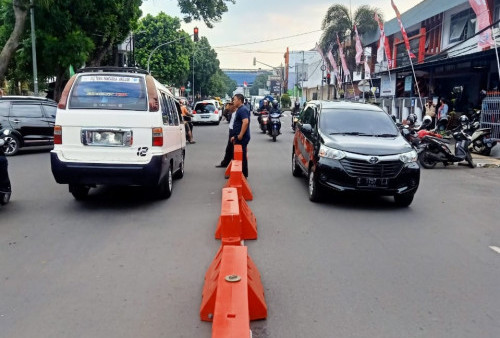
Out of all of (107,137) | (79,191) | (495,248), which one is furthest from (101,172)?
(495,248)

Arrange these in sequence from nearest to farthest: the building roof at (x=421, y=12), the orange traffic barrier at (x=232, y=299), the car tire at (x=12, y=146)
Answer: the orange traffic barrier at (x=232, y=299) → the car tire at (x=12, y=146) → the building roof at (x=421, y=12)

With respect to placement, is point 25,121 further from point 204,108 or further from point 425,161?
point 204,108

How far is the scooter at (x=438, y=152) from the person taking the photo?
13.0m

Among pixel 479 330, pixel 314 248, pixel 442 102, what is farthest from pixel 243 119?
pixel 442 102

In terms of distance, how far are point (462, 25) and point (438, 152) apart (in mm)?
16088

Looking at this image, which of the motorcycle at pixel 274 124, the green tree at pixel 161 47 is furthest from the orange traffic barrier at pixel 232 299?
the green tree at pixel 161 47

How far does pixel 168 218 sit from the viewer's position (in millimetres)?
7078

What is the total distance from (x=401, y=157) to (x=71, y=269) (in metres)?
5.24

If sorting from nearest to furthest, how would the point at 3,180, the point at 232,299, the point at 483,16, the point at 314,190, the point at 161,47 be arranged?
the point at 232,299, the point at 3,180, the point at 314,190, the point at 483,16, the point at 161,47

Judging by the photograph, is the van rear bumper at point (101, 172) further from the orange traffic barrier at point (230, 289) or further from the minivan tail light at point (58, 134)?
the orange traffic barrier at point (230, 289)

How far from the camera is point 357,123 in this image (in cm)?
894

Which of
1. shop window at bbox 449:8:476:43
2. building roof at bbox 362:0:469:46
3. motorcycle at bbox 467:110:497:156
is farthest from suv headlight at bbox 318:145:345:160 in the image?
building roof at bbox 362:0:469:46

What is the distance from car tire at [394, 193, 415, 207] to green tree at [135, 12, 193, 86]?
45.4 metres

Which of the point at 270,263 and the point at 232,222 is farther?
the point at 270,263
